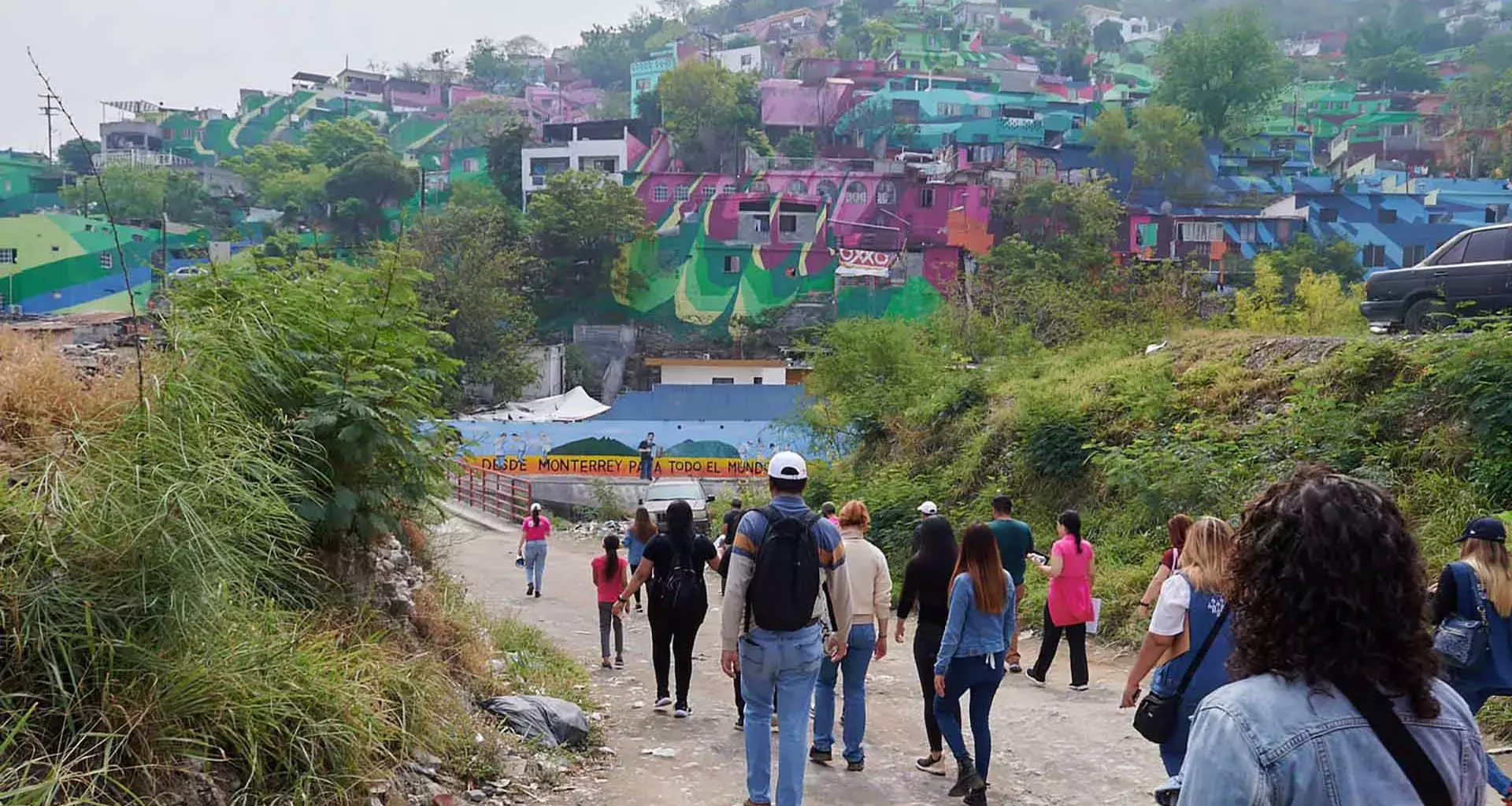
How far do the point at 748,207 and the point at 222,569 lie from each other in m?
62.1

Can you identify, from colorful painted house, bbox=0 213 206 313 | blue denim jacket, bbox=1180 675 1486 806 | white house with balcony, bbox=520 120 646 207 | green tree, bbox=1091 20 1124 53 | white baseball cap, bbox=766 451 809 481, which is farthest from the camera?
green tree, bbox=1091 20 1124 53

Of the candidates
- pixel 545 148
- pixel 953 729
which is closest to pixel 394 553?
pixel 953 729

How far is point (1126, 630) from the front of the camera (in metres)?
10.9

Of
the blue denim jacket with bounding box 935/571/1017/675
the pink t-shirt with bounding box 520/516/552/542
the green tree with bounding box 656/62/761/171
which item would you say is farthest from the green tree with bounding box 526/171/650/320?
the blue denim jacket with bounding box 935/571/1017/675

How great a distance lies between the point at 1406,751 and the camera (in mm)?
1885

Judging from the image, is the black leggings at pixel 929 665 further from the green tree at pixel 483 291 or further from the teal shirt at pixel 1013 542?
the green tree at pixel 483 291

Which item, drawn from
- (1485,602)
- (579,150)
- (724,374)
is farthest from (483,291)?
(1485,602)

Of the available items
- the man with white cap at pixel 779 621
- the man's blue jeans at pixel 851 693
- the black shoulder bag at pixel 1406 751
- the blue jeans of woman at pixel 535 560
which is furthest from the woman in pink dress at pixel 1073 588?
the blue jeans of woman at pixel 535 560

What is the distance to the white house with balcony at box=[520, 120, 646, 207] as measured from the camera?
259ft

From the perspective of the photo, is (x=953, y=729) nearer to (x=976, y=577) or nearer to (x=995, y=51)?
(x=976, y=577)

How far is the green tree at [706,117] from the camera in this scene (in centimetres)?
8669

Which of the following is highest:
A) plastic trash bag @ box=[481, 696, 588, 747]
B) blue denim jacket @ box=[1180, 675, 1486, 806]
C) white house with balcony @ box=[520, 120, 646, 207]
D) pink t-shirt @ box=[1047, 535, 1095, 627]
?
white house with balcony @ box=[520, 120, 646, 207]

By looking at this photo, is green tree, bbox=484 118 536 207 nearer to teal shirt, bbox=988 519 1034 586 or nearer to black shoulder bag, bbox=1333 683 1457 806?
teal shirt, bbox=988 519 1034 586

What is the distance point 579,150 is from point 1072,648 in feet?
242
